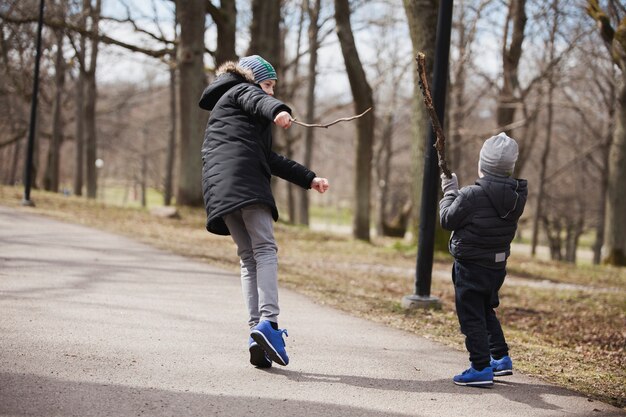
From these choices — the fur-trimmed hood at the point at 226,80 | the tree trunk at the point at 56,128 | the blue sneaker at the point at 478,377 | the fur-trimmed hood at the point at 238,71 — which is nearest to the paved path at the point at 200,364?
the blue sneaker at the point at 478,377

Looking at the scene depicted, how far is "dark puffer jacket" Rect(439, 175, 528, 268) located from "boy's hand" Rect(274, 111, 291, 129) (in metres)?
1.22

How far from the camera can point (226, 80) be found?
4797 millimetres

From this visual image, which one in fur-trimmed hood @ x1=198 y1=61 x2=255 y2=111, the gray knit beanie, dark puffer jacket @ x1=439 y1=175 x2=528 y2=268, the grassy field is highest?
fur-trimmed hood @ x1=198 y1=61 x2=255 y2=111

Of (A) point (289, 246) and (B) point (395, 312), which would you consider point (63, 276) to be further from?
(A) point (289, 246)

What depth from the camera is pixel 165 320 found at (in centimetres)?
586

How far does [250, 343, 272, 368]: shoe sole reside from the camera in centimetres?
454

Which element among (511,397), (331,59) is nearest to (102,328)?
(511,397)

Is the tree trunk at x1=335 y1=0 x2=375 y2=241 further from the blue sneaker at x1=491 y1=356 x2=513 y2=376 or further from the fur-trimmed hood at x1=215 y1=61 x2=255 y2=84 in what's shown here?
the blue sneaker at x1=491 y1=356 x2=513 y2=376

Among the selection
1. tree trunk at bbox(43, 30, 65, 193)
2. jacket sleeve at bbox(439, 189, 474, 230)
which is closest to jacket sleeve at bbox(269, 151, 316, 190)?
jacket sleeve at bbox(439, 189, 474, 230)

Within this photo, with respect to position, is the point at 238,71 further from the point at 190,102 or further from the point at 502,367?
the point at 190,102

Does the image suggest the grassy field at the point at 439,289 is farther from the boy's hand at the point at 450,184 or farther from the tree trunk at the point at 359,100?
the tree trunk at the point at 359,100

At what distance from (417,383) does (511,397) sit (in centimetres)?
58

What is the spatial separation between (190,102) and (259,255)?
13.9 m

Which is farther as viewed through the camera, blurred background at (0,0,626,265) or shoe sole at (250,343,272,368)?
blurred background at (0,0,626,265)
